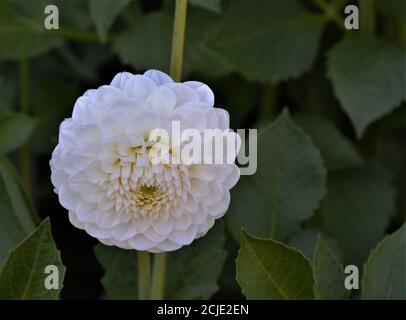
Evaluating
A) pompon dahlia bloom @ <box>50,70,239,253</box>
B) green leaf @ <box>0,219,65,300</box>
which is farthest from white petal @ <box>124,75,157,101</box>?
green leaf @ <box>0,219,65,300</box>

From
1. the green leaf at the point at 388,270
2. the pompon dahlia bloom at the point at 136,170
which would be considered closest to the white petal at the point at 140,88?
the pompon dahlia bloom at the point at 136,170

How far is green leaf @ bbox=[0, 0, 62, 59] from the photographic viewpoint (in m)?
0.84

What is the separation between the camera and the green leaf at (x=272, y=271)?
58 cm

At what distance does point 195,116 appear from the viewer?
20.4 inches

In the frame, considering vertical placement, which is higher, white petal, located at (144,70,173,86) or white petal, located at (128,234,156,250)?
white petal, located at (144,70,173,86)

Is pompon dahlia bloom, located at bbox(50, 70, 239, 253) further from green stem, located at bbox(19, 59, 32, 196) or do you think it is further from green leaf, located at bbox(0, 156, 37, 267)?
green stem, located at bbox(19, 59, 32, 196)

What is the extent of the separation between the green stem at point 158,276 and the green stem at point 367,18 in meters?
0.38

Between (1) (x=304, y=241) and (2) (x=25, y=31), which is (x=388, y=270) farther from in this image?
(2) (x=25, y=31)

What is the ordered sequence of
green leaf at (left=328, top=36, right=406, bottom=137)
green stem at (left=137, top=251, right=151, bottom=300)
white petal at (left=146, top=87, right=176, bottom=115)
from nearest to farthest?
white petal at (left=146, top=87, right=176, bottom=115) → green stem at (left=137, top=251, right=151, bottom=300) → green leaf at (left=328, top=36, right=406, bottom=137)

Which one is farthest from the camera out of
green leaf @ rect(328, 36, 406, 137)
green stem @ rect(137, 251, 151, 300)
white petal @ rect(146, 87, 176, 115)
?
green leaf @ rect(328, 36, 406, 137)

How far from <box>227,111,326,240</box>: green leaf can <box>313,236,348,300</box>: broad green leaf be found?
0.11 metres

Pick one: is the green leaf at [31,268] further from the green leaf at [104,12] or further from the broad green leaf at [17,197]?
the green leaf at [104,12]
